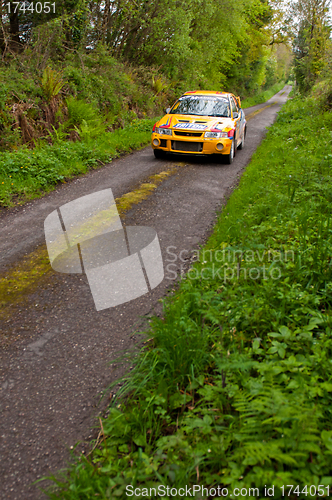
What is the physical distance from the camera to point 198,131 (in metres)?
8.68

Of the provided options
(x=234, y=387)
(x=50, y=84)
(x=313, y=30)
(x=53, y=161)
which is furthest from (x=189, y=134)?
(x=313, y=30)

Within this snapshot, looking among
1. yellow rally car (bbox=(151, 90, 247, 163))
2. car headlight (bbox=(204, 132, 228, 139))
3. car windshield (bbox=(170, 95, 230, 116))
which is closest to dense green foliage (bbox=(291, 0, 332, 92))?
car windshield (bbox=(170, 95, 230, 116))

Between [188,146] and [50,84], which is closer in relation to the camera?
[188,146]

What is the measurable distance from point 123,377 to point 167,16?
1625 centimetres

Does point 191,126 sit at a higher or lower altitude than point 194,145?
higher

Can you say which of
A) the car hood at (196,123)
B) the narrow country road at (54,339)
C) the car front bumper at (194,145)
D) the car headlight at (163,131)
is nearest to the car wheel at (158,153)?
the car front bumper at (194,145)

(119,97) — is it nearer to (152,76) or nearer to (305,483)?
(152,76)

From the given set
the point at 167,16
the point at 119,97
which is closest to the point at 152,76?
the point at 167,16

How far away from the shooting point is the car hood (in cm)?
873

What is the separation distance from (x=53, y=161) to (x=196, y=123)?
3.79 meters

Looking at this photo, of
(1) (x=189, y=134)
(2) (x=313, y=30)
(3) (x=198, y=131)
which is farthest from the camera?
(2) (x=313, y=30)

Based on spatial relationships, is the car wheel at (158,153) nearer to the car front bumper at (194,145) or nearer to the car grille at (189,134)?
the car front bumper at (194,145)

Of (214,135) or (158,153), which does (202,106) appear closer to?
(214,135)

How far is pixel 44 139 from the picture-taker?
913 cm
